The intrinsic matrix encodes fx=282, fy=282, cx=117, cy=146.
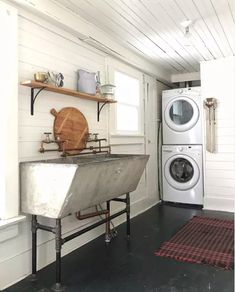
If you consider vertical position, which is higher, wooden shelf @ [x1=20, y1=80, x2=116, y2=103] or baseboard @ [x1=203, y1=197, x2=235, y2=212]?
wooden shelf @ [x1=20, y1=80, x2=116, y2=103]

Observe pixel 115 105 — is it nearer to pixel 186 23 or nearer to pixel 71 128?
pixel 71 128

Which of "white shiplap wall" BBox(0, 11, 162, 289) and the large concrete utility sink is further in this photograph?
"white shiplap wall" BBox(0, 11, 162, 289)

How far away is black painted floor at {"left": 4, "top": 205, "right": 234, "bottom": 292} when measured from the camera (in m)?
2.24

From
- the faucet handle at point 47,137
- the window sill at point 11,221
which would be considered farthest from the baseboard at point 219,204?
the window sill at point 11,221

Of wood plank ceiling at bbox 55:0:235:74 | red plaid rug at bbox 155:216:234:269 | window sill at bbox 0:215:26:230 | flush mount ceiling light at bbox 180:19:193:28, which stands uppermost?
wood plank ceiling at bbox 55:0:235:74

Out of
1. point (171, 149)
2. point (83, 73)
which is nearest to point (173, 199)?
point (171, 149)

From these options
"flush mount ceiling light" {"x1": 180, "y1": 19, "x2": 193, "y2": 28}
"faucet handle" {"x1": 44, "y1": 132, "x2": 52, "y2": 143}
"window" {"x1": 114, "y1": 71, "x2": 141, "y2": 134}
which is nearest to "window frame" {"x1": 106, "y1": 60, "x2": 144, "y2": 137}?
"window" {"x1": 114, "y1": 71, "x2": 141, "y2": 134}

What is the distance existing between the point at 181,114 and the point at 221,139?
0.87 meters

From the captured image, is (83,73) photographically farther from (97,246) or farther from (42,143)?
(97,246)

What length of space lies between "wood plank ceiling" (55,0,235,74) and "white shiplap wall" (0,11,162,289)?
35 cm

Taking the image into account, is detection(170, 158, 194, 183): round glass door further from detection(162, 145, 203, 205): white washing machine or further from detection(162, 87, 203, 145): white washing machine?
detection(162, 87, 203, 145): white washing machine

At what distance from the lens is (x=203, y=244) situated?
3.11 m

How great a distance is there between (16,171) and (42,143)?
398 millimetres

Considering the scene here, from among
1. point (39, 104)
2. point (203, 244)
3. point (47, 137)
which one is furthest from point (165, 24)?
point (203, 244)
